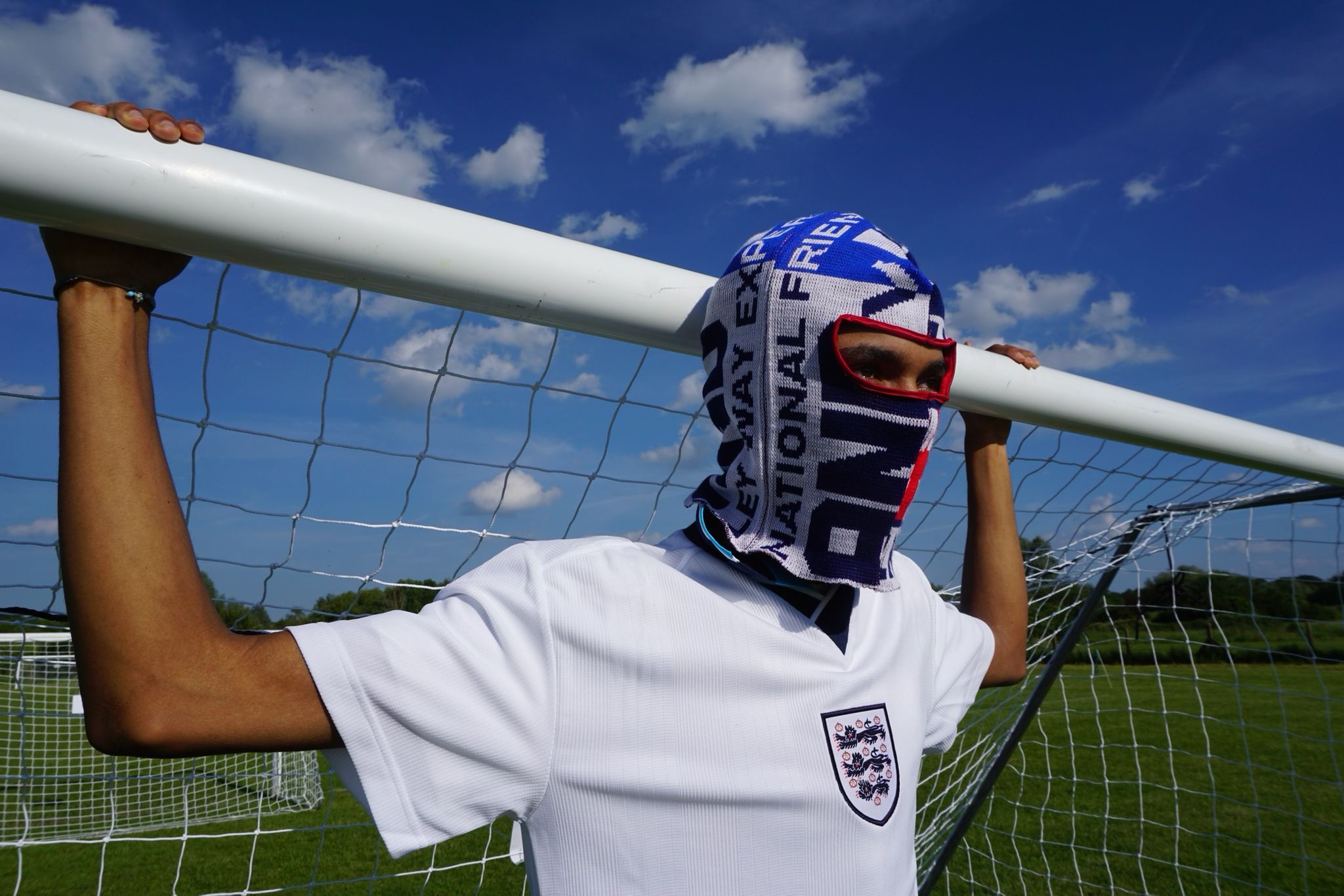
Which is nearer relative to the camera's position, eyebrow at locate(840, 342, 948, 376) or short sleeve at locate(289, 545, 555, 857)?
short sleeve at locate(289, 545, 555, 857)

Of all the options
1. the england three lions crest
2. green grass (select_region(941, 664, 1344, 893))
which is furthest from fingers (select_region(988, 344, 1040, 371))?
green grass (select_region(941, 664, 1344, 893))

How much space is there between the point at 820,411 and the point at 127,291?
106cm

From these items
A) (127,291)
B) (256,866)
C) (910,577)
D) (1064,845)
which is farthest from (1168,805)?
(127,291)

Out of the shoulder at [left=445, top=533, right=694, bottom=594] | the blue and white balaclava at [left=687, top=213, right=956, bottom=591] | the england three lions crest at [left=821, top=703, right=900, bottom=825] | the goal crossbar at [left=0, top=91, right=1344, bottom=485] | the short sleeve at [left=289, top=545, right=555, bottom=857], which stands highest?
the goal crossbar at [left=0, top=91, right=1344, bottom=485]

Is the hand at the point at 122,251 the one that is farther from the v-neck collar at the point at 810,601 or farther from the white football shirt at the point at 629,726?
the v-neck collar at the point at 810,601

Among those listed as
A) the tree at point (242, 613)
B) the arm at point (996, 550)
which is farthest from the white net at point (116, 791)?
the arm at point (996, 550)

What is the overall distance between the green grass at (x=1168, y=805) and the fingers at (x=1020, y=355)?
7.97 ft

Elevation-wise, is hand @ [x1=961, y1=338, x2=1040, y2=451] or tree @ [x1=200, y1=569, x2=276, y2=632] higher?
hand @ [x1=961, y1=338, x2=1040, y2=451]

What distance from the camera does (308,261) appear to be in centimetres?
135

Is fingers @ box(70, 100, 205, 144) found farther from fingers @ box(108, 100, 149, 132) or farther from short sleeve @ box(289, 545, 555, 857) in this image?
short sleeve @ box(289, 545, 555, 857)

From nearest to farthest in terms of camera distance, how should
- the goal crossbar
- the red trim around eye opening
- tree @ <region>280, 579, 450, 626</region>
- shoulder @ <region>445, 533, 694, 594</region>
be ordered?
1. the goal crossbar
2. shoulder @ <region>445, 533, 694, 594</region>
3. the red trim around eye opening
4. tree @ <region>280, 579, 450, 626</region>

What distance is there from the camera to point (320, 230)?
4.32 ft

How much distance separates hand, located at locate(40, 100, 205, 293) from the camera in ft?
3.78

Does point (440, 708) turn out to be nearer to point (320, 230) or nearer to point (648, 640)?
point (648, 640)
